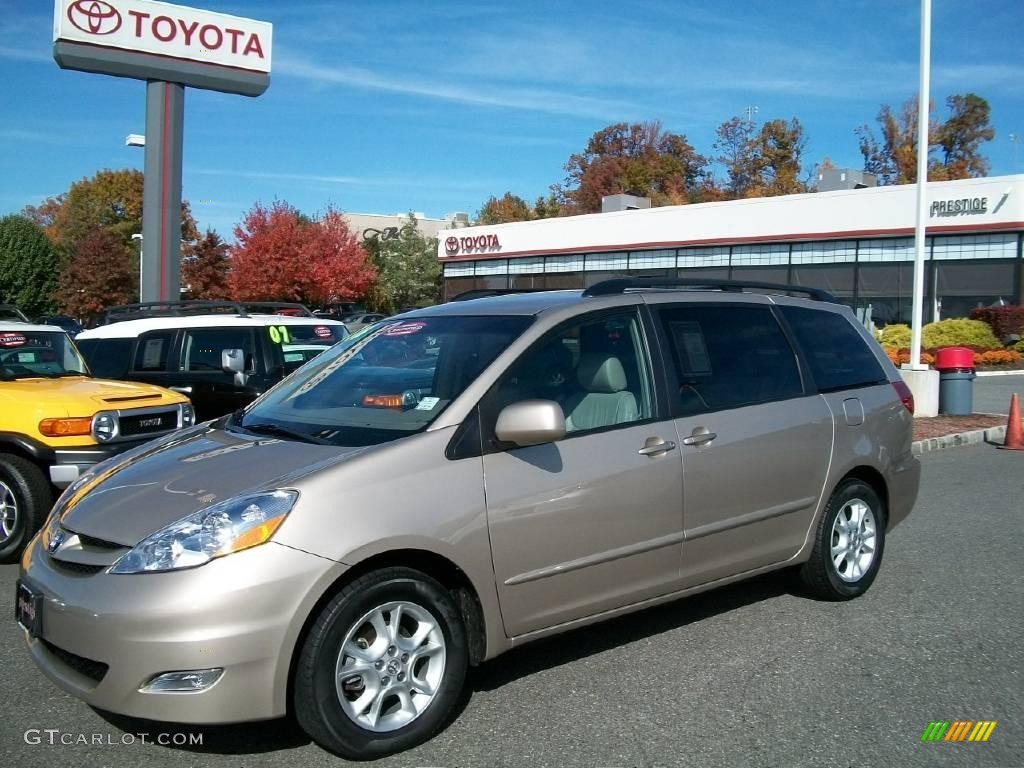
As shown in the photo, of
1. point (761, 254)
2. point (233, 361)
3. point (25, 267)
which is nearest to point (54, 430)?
point (233, 361)

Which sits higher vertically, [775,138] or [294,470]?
[775,138]

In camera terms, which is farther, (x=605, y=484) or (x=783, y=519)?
(x=783, y=519)

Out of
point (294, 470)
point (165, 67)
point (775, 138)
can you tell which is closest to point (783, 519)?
point (294, 470)

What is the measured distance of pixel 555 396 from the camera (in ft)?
15.0

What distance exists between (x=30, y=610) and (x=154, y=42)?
2362 centimetres

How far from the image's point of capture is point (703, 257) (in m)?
39.6

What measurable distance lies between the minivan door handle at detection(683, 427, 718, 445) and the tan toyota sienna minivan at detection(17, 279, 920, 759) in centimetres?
1

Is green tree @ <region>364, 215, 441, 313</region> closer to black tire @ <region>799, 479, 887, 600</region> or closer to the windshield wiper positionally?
black tire @ <region>799, 479, 887, 600</region>

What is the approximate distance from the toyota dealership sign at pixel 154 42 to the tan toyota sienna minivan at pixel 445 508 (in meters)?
22.0

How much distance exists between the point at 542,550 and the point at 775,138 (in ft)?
210

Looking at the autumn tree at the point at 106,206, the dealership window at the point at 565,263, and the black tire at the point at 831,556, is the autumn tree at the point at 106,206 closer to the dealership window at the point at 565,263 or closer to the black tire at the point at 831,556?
the dealership window at the point at 565,263

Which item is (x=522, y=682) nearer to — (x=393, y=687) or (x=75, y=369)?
(x=393, y=687)

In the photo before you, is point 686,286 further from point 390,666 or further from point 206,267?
point 206,267

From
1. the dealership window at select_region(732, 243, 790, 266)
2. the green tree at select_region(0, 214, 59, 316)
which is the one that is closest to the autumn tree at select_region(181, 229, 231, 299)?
the green tree at select_region(0, 214, 59, 316)
